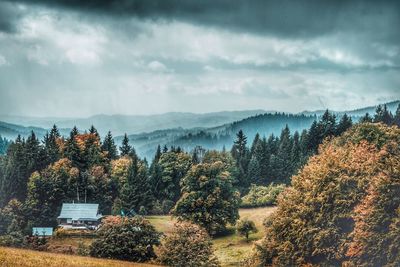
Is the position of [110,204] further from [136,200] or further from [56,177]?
[56,177]

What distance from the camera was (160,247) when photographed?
4841 cm

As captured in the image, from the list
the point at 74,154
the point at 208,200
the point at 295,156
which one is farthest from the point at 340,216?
the point at 74,154

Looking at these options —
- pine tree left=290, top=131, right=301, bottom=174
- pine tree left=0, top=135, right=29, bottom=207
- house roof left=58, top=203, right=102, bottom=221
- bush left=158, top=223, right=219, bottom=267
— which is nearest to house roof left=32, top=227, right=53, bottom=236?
house roof left=58, top=203, right=102, bottom=221

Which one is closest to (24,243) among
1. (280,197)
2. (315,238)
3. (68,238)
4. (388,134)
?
(68,238)

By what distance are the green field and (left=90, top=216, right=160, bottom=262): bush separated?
9527mm

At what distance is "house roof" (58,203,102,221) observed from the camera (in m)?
94.1

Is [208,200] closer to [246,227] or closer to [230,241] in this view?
[230,241]

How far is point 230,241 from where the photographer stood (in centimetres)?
7888

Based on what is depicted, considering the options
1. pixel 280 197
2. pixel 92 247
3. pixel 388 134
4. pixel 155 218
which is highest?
pixel 388 134

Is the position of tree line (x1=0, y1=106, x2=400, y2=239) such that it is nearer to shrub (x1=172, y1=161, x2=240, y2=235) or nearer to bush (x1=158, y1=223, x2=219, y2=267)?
shrub (x1=172, y1=161, x2=240, y2=235)

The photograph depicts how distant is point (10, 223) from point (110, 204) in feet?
78.7

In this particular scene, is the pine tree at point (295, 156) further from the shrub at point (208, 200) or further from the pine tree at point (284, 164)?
the shrub at point (208, 200)

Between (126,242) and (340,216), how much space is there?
20.1 metres

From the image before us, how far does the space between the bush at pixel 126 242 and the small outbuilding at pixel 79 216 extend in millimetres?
44194
